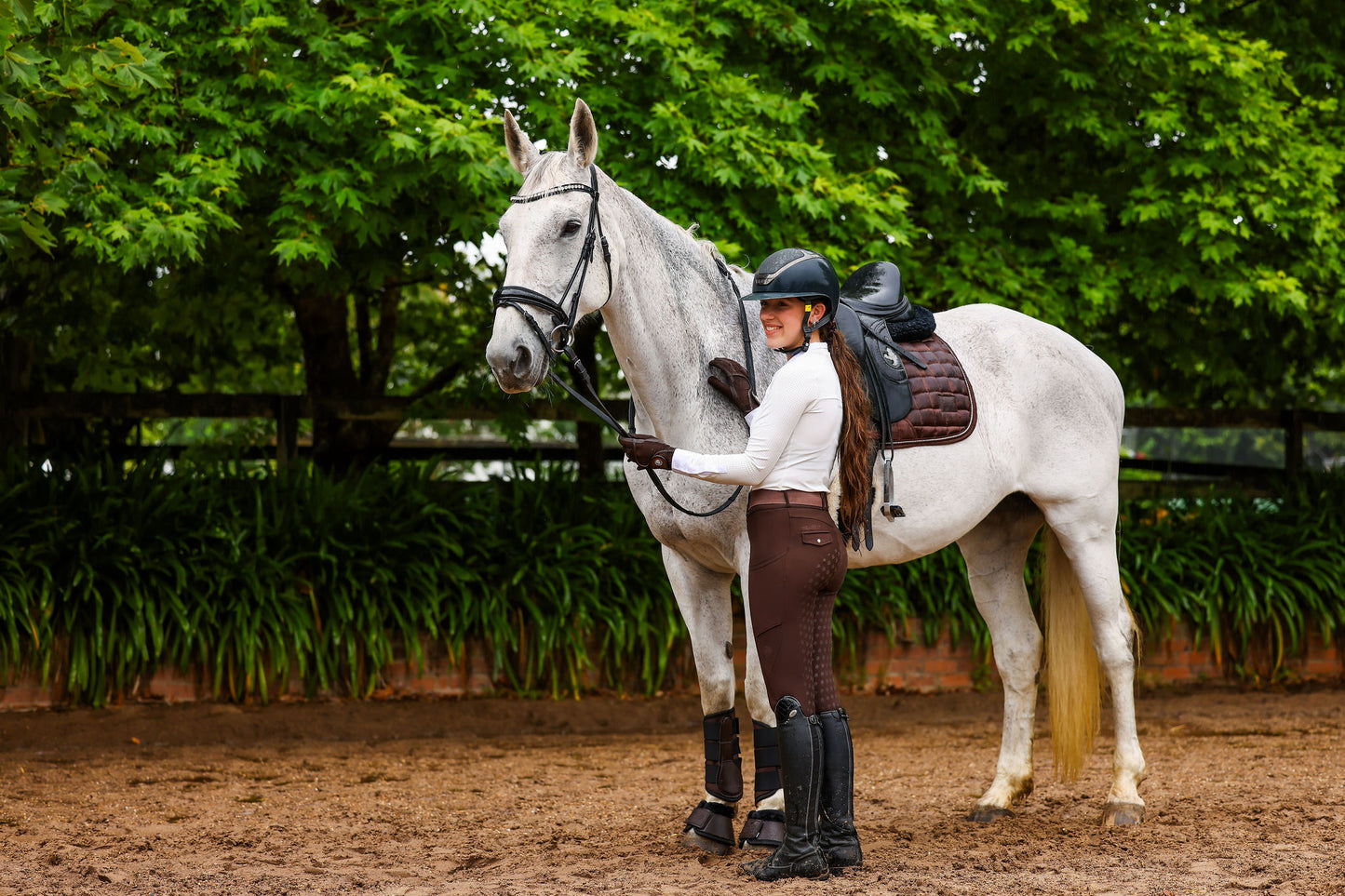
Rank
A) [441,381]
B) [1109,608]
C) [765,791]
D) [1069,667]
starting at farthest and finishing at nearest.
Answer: [441,381] < [1069,667] < [1109,608] < [765,791]

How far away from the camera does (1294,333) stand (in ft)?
28.9

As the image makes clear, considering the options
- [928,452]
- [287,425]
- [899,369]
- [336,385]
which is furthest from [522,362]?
[336,385]

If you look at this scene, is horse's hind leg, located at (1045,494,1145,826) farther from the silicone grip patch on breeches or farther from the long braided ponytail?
the silicone grip patch on breeches

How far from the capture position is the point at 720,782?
4285 millimetres

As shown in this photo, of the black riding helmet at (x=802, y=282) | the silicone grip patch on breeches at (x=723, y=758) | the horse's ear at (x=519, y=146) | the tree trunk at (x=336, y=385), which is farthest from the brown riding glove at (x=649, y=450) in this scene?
the tree trunk at (x=336, y=385)

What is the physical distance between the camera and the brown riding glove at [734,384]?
4.04 m

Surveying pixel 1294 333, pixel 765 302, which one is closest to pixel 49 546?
pixel 765 302

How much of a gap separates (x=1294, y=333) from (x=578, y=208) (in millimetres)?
7025

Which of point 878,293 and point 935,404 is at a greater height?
point 878,293

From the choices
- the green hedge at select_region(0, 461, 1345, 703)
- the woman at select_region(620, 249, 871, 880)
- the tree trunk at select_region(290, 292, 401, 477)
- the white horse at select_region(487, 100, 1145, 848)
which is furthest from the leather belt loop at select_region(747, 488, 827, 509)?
the tree trunk at select_region(290, 292, 401, 477)

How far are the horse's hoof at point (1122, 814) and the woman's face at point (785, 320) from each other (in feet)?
8.09

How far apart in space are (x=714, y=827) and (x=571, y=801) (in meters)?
1.33

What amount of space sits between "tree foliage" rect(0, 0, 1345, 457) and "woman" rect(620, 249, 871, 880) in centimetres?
217

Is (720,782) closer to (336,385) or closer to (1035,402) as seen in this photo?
(1035,402)
